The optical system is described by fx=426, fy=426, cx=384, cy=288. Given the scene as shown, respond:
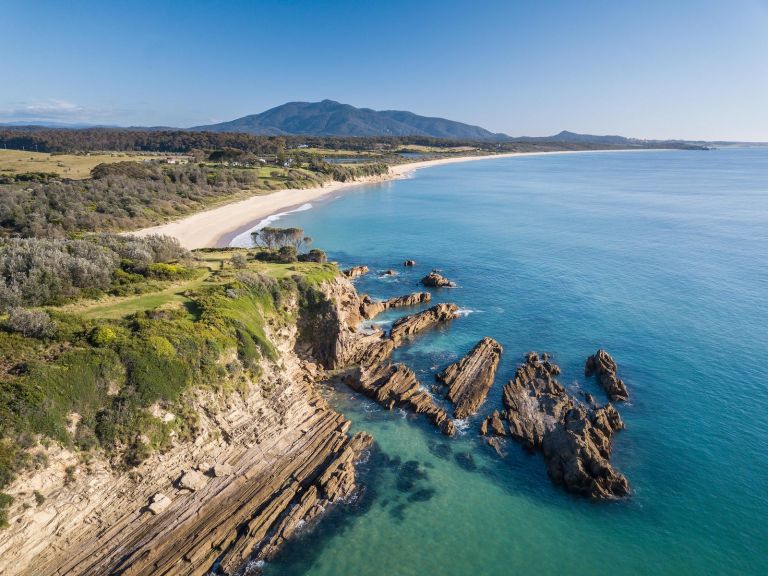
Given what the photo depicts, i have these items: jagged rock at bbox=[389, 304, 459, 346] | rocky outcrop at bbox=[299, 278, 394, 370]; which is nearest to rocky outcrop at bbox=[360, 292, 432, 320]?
jagged rock at bbox=[389, 304, 459, 346]

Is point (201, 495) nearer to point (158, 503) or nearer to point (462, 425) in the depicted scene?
point (158, 503)

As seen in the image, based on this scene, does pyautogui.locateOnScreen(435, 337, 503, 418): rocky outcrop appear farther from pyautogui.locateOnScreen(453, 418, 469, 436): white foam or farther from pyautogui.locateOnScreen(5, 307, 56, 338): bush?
pyautogui.locateOnScreen(5, 307, 56, 338): bush

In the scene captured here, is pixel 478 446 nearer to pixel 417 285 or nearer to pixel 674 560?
pixel 674 560

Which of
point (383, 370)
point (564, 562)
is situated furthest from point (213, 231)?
point (564, 562)

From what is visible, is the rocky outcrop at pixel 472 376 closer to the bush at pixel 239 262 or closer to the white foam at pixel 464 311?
the white foam at pixel 464 311

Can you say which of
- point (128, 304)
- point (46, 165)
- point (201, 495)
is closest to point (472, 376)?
point (201, 495)

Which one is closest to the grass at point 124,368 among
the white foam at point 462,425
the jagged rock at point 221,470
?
the jagged rock at point 221,470
